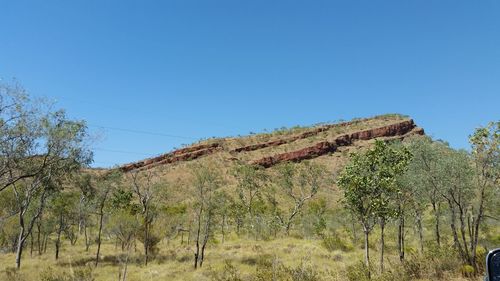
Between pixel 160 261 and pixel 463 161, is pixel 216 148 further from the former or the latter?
pixel 463 161

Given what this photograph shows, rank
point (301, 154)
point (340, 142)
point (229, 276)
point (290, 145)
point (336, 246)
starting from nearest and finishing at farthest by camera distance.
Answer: point (229, 276) < point (336, 246) < point (301, 154) < point (290, 145) < point (340, 142)

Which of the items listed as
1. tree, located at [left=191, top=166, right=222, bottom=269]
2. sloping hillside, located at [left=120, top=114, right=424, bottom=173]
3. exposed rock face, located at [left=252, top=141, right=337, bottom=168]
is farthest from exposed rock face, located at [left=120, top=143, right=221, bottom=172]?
tree, located at [left=191, top=166, right=222, bottom=269]

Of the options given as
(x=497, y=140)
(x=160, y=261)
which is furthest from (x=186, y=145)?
(x=497, y=140)

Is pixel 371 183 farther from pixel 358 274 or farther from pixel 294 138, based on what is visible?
pixel 294 138

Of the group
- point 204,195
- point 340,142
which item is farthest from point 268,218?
point 340,142

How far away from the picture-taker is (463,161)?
20.0 metres

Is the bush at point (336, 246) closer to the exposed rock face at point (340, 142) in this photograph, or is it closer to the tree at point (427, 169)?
the tree at point (427, 169)

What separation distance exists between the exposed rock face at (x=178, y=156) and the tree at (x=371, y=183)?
120 meters

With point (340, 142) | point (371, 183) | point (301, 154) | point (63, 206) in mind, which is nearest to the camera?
point (371, 183)

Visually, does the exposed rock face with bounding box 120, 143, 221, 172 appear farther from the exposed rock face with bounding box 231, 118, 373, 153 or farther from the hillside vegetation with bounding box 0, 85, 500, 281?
the hillside vegetation with bounding box 0, 85, 500, 281

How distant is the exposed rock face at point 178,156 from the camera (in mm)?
142750

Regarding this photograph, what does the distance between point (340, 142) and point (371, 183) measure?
12903cm

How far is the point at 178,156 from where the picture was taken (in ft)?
480

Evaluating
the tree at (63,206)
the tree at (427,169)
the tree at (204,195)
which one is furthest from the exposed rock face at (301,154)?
the tree at (427,169)
